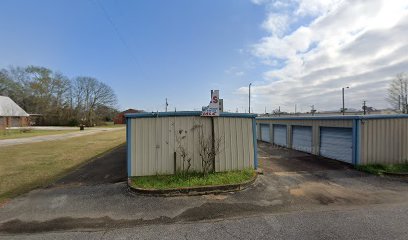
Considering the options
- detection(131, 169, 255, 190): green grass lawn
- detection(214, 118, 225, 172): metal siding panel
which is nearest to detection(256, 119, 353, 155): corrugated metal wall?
detection(131, 169, 255, 190): green grass lawn

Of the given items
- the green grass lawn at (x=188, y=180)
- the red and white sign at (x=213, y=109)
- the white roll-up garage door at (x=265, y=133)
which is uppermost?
the red and white sign at (x=213, y=109)

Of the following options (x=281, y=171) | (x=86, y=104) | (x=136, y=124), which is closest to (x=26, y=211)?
(x=136, y=124)

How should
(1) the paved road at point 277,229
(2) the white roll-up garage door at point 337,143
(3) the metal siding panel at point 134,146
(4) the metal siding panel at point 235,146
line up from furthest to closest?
1. (2) the white roll-up garage door at point 337,143
2. (4) the metal siding panel at point 235,146
3. (3) the metal siding panel at point 134,146
4. (1) the paved road at point 277,229

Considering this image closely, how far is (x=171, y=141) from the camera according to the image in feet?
26.1

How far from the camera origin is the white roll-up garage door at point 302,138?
45.5 feet

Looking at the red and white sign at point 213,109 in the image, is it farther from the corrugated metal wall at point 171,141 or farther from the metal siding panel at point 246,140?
the metal siding panel at point 246,140

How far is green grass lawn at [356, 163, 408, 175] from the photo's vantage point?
8944 mm

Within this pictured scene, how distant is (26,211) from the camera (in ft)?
18.4

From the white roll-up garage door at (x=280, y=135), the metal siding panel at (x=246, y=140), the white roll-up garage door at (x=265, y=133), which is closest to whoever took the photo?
the metal siding panel at (x=246, y=140)

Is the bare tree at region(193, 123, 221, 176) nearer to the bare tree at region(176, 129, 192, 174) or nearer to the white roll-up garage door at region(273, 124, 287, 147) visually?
the bare tree at region(176, 129, 192, 174)

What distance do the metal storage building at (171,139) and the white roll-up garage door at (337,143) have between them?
5.61 metres

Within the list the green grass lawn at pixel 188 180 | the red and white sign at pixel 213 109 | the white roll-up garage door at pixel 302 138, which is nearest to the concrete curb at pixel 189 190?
the green grass lawn at pixel 188 180

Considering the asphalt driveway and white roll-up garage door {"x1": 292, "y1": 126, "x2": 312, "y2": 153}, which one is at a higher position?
white roll-up garage door {"x1": 292, "y1": 126, "x2": 312, "y2": 153}

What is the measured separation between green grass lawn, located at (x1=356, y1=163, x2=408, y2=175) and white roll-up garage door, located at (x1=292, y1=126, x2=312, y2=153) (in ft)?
13.4
